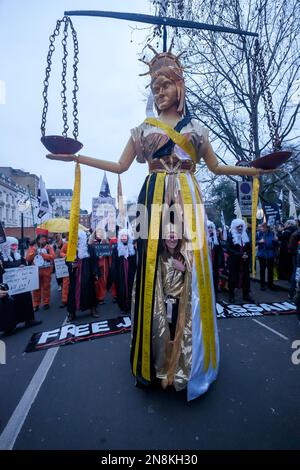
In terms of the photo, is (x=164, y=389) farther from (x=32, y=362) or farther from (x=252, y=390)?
(x=32, y=362)

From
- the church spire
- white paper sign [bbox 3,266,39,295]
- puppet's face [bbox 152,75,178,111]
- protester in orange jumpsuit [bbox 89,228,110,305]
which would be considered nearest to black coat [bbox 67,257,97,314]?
protester in orange jumpsuit [bbox 89,228,110,305]

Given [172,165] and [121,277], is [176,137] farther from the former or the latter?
[121,277]

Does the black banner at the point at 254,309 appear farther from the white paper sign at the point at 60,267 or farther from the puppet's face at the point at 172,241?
the white paper sign at the point at 60,267

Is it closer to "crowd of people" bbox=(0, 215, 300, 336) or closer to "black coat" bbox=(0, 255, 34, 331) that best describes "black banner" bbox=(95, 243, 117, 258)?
"crowd of people" bbox=(0, 215, 300, 336)

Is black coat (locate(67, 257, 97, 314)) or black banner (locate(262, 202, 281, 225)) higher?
black banner (locate(262, 202, 281, 225))

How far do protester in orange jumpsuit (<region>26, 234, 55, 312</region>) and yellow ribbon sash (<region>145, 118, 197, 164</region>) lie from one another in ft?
18.0

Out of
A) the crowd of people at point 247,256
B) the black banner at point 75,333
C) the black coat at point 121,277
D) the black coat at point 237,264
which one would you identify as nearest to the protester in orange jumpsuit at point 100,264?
the black coat at point 121,277

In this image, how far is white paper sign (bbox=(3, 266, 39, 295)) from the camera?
4.96m

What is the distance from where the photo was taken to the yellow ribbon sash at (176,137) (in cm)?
244

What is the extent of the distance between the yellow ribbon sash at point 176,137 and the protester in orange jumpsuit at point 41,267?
549 centimetres

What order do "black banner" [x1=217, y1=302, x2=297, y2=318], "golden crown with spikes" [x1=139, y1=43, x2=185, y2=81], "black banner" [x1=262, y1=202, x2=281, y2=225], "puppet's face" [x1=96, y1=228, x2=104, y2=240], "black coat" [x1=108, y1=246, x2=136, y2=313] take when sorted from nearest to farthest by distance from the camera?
"golden crown with spikes" [x1=139, y1=43, x2=185, y2=81] → "black banner" [x1=217, y1=302, x2=297, y2=318] → "black coat" [x1=108, y1=246, x2=136, y2=313] → "puppet's face" [x1=96, y1=228, x2=104, y2=240] → "black banner" [x1=262, y1=202, x2=281, y2=225]

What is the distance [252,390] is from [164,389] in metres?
0.86

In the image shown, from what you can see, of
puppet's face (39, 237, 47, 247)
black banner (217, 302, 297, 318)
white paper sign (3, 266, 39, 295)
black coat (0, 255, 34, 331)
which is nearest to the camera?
black coat (0, 255, 34, 331)
